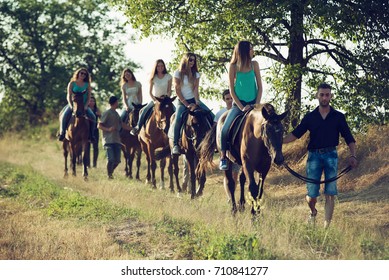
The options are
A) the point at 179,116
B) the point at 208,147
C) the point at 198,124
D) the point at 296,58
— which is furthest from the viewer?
the point at 296,58

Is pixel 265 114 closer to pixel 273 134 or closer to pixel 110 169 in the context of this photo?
pixel 273 134

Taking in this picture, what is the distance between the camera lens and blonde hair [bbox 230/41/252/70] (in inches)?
452

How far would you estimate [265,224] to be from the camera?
10.5m

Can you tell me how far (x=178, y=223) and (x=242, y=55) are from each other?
2.85m

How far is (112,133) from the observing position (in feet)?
64.8

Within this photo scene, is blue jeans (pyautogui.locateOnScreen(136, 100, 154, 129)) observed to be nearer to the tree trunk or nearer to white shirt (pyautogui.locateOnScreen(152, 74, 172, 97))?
white shirt (pyautogui.locateOnScreen(152, 74, 172, 97))

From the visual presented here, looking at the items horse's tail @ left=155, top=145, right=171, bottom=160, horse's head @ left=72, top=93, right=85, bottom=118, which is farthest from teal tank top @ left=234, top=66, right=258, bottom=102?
horse's head @ left=72, top=93, right=85, bottom=118

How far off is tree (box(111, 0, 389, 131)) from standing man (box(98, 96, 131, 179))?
245 cm

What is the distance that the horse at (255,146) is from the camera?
10.3m

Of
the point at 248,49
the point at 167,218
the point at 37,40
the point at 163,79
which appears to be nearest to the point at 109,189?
the point at 163,79

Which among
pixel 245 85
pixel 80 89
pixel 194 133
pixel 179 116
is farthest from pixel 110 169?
pixel 245 85

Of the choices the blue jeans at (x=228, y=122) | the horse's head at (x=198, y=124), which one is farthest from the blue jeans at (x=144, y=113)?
the blue jeans at (x=228, y=122)

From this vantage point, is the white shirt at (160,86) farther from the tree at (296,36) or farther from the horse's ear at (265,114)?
the horse's ear at (265,114)

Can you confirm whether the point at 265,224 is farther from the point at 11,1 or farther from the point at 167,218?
the point at 11,1
